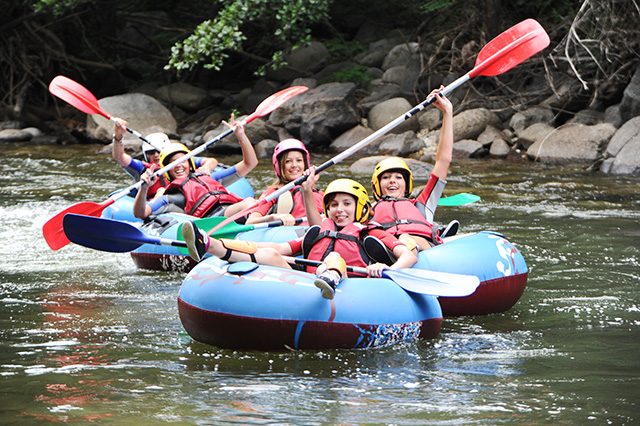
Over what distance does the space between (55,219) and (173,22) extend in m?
13.2

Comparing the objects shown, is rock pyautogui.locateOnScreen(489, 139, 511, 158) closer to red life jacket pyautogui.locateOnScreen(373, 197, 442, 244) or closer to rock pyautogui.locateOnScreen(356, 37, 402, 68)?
rock pyautogui.locateOnScreen(356, 37, 402, 68)

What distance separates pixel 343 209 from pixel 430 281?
63 centimetres

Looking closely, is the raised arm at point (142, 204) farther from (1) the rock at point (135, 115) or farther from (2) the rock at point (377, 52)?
(2) the rock at point (377, 52)

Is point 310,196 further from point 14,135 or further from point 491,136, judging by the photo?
point 14,135

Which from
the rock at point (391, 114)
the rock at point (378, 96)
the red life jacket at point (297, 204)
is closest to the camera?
the red life jacket at point (297, 204)

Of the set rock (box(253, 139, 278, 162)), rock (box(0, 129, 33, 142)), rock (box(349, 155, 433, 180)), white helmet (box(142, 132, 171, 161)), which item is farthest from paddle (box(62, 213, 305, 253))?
rock (box(0, 129, 33, 142))

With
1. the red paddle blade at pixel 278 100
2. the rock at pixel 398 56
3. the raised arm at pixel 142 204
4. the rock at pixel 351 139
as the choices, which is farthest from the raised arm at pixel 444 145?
the rock at pixel 398 56

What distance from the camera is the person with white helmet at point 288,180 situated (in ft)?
17.4

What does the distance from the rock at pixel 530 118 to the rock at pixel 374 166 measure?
2.81 metres

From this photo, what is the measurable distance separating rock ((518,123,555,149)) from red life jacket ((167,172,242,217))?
6.80 meters

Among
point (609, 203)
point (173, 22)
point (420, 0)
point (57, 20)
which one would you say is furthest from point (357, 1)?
point (609, 203)

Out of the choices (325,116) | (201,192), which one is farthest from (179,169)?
(325,116)

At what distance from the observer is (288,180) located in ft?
17.5

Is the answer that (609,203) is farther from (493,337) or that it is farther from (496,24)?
(496,24)
